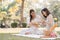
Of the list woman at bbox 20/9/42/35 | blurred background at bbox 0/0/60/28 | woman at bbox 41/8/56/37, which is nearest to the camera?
woman at bbox 41/8/56/37

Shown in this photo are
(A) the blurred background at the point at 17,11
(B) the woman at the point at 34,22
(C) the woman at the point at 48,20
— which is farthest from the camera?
(A) the blurred background at the point at 17,11

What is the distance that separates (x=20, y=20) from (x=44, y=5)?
6.23 ft

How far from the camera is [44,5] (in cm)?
1224

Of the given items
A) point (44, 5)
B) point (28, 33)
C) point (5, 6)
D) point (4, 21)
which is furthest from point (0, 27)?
point (28, 33)

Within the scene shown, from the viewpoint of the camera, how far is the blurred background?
11.0 meters

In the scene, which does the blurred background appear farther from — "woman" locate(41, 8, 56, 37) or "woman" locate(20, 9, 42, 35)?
"woman" locate(41, 8, 56, 37)

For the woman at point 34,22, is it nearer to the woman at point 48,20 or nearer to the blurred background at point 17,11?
the woman at point 48,20

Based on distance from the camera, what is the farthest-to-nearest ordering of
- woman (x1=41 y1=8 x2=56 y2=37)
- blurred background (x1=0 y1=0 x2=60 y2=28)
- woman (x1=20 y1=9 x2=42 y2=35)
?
blurred background (x1=0 y1=0 x2=60 y2=28) < woman (x1=20 y1=9 x2=42 y2=35) < woman (x1=41 y1=8 x2=56 y2=37)

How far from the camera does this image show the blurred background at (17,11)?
10992 millimetres

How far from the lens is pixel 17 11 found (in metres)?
11.5

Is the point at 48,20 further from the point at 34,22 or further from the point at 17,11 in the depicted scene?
the point at 17,11

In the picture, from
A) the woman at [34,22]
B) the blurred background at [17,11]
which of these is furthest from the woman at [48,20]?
the blurred background at [17,11]

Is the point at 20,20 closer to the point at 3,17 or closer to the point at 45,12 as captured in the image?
the point at 3,17

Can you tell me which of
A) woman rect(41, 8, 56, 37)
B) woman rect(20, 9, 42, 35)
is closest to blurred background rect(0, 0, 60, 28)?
woman rect(20, 9, 42, 35)
